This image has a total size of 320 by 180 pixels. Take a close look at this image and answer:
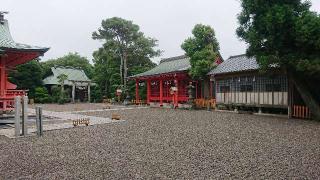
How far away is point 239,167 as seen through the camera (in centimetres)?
640

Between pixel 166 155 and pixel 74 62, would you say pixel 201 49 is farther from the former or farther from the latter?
pixel 74 62

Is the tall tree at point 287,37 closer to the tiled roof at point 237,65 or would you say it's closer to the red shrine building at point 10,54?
the tiled roof at point 237,65

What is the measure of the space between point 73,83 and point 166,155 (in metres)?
35.1

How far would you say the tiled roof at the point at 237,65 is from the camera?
20688mm

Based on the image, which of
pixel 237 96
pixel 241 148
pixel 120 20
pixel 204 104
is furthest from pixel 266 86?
pixel 120 20

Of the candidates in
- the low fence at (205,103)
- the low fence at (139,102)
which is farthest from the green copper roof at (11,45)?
the low fence at (139,102)

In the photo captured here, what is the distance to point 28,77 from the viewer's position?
132 ft

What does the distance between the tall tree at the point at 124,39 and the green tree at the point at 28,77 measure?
31.3 ft

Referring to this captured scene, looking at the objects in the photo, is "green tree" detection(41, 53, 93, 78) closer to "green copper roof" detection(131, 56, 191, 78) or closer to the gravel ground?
"green copper roof" detection(131, 56, 191, 78)

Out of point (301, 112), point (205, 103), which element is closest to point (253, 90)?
point (301, 112)

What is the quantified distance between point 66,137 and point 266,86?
43.9 feet

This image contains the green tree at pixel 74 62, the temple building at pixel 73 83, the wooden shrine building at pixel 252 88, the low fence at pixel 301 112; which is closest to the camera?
the low fence at pixel 301 112

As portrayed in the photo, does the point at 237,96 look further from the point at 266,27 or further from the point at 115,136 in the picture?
the point at 115,136

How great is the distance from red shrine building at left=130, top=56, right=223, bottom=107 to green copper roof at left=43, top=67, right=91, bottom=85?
1325 cm
